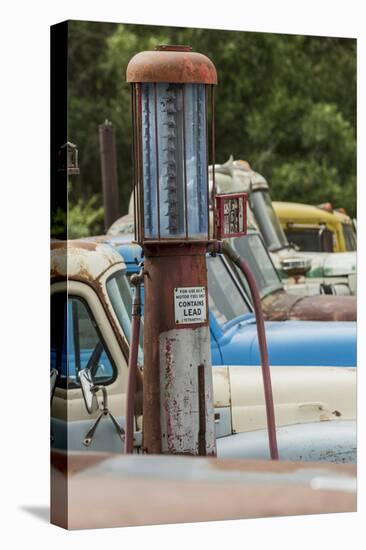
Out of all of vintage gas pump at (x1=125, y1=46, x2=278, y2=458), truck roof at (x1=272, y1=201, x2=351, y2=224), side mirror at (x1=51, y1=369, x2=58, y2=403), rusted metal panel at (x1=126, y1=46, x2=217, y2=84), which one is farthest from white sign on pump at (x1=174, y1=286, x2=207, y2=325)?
rusted metal panel at (x1=126, y1=46, x2=217, y2=84)

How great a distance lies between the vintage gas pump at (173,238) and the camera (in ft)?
34.3

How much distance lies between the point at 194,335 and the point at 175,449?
2.30ft

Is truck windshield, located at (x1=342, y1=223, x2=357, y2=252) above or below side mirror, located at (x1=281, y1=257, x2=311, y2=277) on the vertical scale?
above

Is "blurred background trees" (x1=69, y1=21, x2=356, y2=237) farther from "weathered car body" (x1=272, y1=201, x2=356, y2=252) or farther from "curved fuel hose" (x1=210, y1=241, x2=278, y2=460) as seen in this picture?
"curved fuel hose" (x1=210, y1=241, x2=278, y2=460)

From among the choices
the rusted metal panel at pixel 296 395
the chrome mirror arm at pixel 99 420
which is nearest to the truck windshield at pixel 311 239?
the rusted metal panel at pixel 296 395

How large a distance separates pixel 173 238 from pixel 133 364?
802 mm

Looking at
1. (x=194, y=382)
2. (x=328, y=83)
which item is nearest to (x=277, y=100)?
(x=328, y=83)

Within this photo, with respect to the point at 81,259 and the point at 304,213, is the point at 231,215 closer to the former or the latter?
the point at 304,213

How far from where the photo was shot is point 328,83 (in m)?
11.5

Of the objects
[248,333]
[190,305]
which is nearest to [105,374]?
[190,305]

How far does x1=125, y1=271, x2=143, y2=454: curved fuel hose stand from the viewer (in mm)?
10539

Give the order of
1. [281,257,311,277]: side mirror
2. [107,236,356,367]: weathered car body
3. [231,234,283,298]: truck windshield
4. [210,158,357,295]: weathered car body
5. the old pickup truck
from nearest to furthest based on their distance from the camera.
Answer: the old pickup truck → [107,236,356,367]: weathered car body → [231,234,283,298]: truck windshield → [210,158,357,295]: weathered car body → [281,257,311,277]: side mirror

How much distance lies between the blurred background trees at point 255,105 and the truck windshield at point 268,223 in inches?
3.2

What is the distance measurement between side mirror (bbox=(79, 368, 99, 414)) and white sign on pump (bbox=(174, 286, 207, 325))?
0.63 meters
